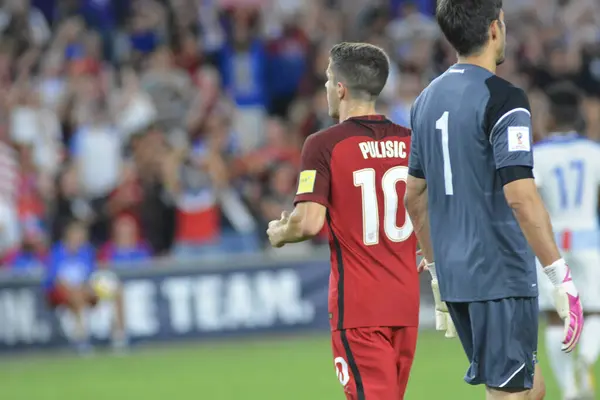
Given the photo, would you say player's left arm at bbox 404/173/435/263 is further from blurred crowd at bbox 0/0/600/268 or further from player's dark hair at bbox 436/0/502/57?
blurred crowd at bbox 0/0/600/268

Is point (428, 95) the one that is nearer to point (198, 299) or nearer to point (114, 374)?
point (114, 374)

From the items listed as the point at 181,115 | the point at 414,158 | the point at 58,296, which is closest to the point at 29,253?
the point at 58,296

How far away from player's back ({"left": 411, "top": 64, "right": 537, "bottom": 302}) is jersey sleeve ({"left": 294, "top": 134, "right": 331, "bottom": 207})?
65cm

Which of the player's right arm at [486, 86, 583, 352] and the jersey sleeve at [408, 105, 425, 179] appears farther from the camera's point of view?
the jersey sleeve at [408, 105, 425, 179]

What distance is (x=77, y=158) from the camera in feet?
51.3

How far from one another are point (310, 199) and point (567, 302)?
1.38m

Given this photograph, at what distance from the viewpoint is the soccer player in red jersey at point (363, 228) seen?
5.91 metres

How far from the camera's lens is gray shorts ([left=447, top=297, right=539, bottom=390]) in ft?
17.3

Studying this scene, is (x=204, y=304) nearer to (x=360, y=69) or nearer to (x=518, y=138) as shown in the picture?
(x=360, y=69)

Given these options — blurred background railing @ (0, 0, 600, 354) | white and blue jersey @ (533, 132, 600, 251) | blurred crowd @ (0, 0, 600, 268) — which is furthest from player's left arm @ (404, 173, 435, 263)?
blurred crowd @ (0, 0, 600, 268)

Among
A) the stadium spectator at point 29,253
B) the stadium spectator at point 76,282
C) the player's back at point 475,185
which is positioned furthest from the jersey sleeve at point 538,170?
the stadium spectator at point 29,253

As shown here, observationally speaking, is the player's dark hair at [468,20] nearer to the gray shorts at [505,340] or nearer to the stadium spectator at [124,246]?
the gray shorts at [505,340]

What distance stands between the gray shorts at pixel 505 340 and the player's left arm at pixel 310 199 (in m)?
0.91

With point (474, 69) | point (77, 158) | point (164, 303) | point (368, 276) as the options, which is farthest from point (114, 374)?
point (474, 69)
